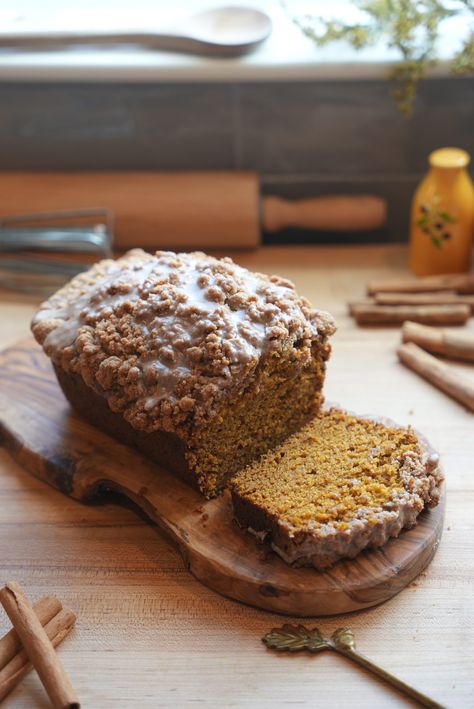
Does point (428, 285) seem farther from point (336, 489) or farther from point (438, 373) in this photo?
point (336, 489)

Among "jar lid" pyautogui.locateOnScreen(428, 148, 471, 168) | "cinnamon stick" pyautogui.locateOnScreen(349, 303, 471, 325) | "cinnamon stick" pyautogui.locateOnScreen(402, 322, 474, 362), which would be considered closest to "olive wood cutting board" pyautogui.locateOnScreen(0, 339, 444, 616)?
"cinnamon stick" pyautogui.locateOnScreen(402, 322, 474, 362)

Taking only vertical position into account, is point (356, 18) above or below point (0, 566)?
above

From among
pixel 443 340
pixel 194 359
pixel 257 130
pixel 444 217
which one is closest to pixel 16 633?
pixel 194 359

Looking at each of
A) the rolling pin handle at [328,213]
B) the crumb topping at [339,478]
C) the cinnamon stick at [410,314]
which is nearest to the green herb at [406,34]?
the rolling pin handle at [328,213]

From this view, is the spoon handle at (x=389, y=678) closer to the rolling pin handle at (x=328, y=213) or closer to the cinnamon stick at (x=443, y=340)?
the cinnamon stick at (x=443, y=340)

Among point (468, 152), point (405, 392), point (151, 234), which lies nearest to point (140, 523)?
point (405, 392)

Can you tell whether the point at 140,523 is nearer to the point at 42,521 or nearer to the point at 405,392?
the point at 42,521

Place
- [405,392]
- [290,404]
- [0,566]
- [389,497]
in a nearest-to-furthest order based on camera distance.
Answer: [389,497], [0,566], [290,404], [405,392]
